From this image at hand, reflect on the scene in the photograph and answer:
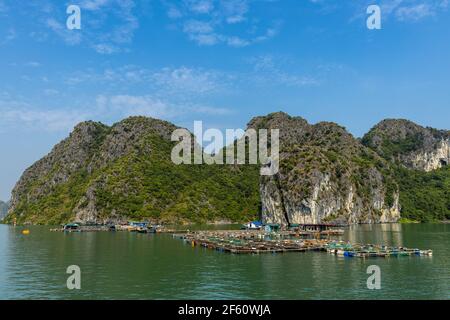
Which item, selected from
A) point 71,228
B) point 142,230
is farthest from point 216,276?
point 71,228

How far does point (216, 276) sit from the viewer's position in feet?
186

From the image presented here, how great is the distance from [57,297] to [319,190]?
163235 mm

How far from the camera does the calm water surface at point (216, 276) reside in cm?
4575

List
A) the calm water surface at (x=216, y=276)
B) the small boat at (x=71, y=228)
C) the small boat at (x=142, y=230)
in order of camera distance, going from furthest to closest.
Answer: the small boat at (x=71, y=228)
the small boat at (x=142, y=230)
the calm water surface at (x=216, y=276)

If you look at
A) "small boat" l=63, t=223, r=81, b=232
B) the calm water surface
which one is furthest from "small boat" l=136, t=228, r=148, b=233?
the calm water surface

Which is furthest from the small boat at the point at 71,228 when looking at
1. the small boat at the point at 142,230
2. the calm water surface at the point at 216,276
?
the calm water surface at the point at 216,276

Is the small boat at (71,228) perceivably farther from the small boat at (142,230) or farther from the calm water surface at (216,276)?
the calm water surface at (216,276)

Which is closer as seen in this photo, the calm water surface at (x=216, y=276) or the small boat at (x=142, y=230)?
the calm water surface at (x=216, y=276)

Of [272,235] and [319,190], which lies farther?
[319,190]

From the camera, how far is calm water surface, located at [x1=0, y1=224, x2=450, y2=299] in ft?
150

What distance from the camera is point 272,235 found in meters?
125

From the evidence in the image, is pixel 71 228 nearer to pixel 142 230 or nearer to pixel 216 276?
pixel 142 230
